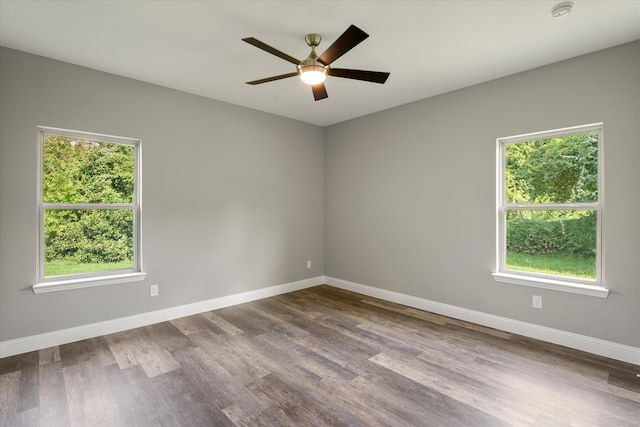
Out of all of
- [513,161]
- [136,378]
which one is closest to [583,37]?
[513,161]

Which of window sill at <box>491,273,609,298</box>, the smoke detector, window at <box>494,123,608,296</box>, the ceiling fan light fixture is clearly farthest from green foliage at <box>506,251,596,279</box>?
the ceiling fan light fixture

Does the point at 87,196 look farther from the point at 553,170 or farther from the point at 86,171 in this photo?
the point at 553,170

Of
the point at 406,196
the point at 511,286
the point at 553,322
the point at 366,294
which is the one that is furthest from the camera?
the point at 366,294

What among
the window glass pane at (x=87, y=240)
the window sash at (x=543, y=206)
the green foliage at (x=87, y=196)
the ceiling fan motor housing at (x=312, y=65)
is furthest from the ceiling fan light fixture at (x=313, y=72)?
the window glass pane at (x=87, y=240)

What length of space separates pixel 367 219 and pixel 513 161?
2050 millimetres

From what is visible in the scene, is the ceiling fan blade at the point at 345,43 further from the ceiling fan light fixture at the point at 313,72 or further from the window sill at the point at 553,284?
the window sill at the point at 553,284

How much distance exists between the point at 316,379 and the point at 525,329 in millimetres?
2272

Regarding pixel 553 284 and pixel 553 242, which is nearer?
pixel 553 284

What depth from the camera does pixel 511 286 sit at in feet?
10.7

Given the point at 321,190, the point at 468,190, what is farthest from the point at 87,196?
the point at 468,190

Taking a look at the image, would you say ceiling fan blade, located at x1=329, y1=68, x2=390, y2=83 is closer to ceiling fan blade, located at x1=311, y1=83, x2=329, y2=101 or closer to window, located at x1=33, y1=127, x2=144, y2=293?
ceiling fan blade, located at x1=311, y1=83, x2=329, y2=101

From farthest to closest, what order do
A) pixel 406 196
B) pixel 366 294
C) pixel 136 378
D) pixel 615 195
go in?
pixel 366 294 → pixel 406 196 → pixel 615 195 → pixel 136 378

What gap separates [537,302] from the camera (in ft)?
10.2

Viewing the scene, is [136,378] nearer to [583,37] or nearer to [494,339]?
[494,339]
